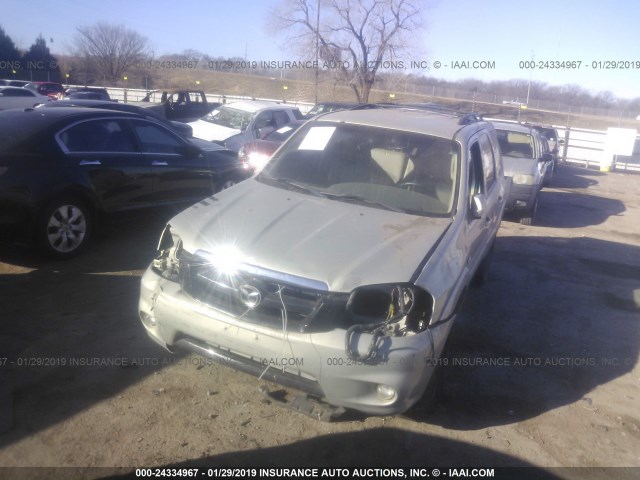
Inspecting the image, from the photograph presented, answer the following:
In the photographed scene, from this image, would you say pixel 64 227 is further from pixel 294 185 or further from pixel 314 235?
pixel 314 235

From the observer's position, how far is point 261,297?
3.25m

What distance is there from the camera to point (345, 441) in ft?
11.0

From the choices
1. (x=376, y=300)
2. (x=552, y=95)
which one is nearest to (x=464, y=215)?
(x=376, y=300)

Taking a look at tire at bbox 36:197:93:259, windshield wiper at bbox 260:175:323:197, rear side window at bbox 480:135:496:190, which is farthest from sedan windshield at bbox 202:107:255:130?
windshield wiper at bbox 260:175:323:197

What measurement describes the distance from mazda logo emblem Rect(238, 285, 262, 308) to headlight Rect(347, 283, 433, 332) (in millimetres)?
536

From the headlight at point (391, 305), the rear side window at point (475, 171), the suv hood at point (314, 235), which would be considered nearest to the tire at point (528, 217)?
the rear side window at point (475, 171)

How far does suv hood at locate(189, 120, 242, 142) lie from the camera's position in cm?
1348

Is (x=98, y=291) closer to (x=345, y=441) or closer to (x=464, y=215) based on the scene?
(x=345, y=441)

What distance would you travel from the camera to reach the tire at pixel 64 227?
564 cm

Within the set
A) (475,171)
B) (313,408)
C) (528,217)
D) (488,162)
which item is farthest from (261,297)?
(528,217)

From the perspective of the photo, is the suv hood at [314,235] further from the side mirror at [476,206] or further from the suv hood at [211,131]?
the suv hood at [211,131]

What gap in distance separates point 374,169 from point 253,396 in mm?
2014

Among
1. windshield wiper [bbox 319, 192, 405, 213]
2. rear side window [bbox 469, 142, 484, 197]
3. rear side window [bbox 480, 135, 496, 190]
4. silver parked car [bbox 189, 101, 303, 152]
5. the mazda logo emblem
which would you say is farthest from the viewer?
silver parked car [bbox 189, 101, 303, 152]

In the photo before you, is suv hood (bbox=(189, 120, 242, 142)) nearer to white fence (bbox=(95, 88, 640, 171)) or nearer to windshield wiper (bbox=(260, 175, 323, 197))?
windshield wiper (bbox=(260, 175, 323, 197))
